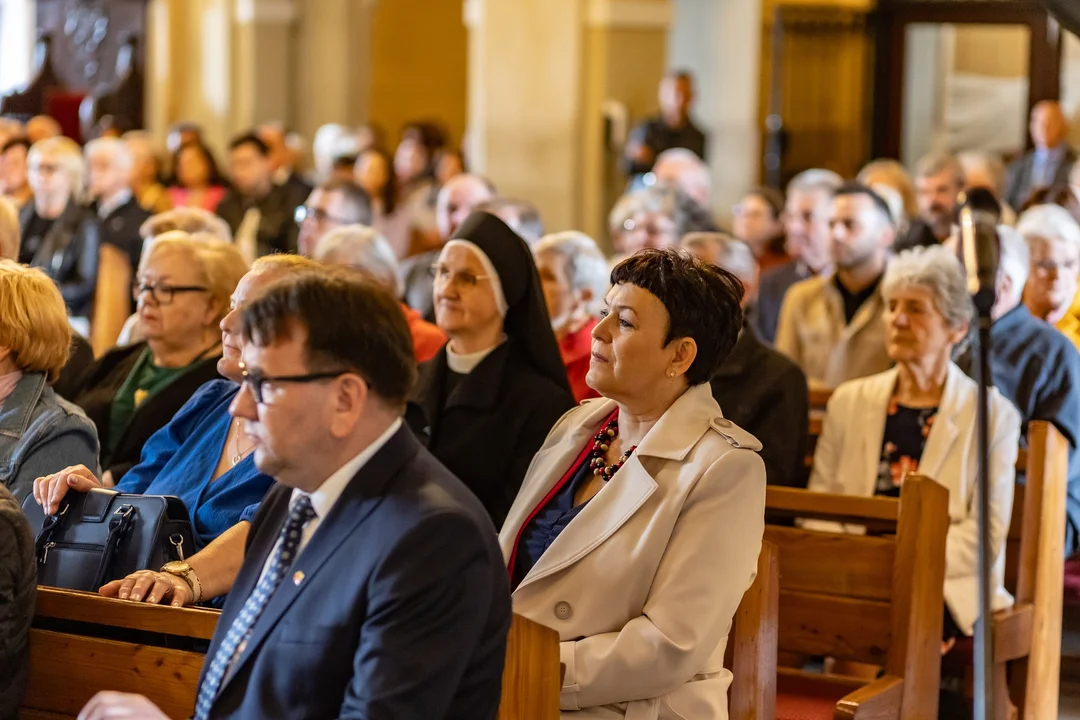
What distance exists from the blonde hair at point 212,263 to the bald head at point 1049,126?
7.77 metres

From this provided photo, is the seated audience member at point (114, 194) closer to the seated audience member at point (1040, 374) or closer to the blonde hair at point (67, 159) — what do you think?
the blonde hair at point (67, 159)

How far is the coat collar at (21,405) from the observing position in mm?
3654

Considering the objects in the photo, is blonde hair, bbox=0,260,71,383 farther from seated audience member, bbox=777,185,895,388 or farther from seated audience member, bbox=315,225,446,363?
seated audience member, bbox=777,185,895,388

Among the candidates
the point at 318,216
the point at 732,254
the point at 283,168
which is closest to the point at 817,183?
the point at 732,254

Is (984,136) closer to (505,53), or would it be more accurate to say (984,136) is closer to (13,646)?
(505,53)

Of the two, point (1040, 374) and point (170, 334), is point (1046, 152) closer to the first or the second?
point (1040, 374)

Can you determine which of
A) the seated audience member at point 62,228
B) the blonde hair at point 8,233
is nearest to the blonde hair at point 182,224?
the blonde hair at point 8,233

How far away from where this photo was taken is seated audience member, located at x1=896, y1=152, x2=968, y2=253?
7.68 metres

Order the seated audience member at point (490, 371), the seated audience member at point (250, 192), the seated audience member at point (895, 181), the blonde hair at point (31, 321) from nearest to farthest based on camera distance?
the blonde hair at point (31, 321) → the seated audience member at point (490, 371) → the seated audience member at point (895, 181) → the seated audience member at point (250, 192)

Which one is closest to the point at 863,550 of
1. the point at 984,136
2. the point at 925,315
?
the point at 925,315

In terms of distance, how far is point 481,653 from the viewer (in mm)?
2275

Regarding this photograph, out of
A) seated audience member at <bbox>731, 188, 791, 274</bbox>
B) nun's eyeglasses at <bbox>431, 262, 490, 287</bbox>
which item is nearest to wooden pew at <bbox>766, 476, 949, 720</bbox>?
nun's eyeglasses at <bbox>431, 262, 490, 287</bbox>

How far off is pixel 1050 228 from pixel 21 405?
377 centimetres

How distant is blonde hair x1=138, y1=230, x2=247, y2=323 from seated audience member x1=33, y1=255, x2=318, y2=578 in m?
0.71
